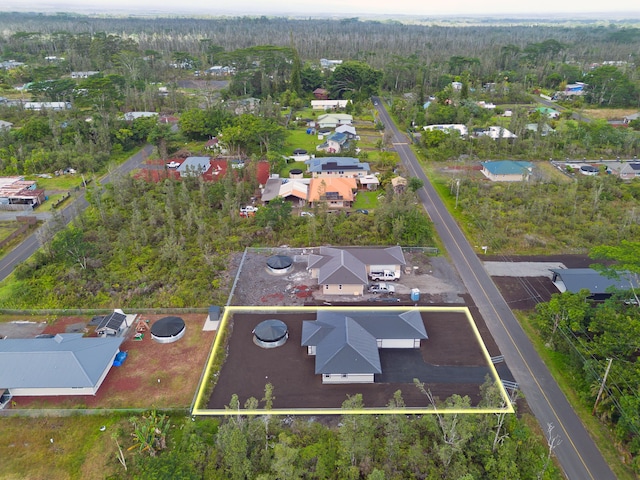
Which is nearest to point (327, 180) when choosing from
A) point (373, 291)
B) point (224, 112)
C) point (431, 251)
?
point (431, 251)

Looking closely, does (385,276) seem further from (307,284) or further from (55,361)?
(55,361)

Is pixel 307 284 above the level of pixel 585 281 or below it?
below

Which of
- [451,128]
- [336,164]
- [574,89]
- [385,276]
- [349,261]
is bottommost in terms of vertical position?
[385,276]

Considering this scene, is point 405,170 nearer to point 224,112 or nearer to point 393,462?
point 224,112

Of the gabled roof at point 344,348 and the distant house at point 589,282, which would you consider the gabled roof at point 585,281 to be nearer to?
the distant house at point 589,282

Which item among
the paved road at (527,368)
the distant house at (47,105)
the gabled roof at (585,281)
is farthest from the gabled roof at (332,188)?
the distant house at (47,105)

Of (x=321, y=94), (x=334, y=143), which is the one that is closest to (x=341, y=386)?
(x=334, y=143)
